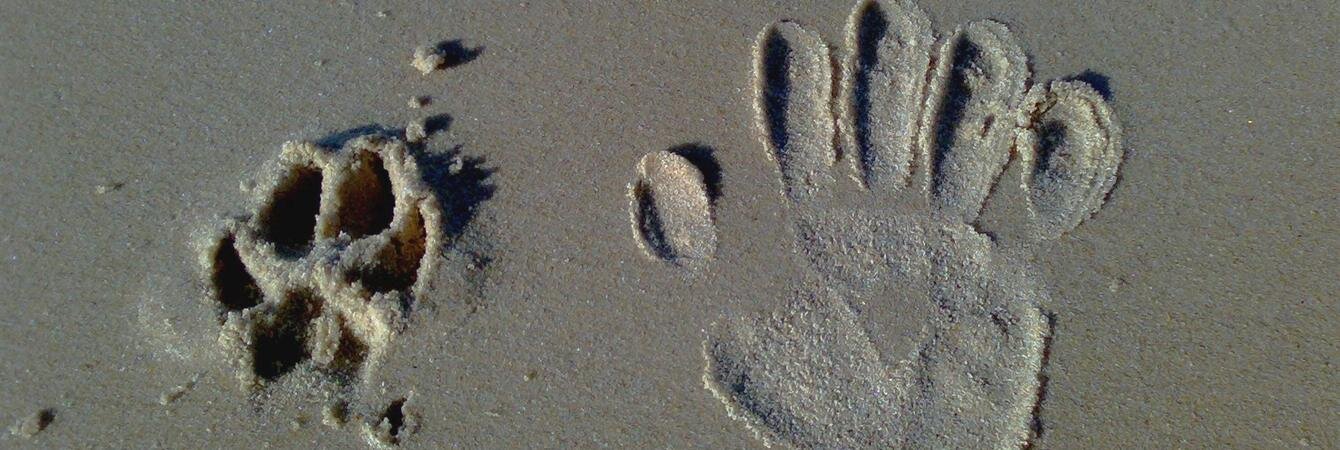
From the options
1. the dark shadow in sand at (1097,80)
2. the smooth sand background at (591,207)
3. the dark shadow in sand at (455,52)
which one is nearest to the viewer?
the smooth sand background at (591,207)

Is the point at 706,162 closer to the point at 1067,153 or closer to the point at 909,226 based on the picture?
the point at 909,226

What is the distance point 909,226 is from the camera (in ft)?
5.85

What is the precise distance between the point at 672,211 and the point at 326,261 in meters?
0.68

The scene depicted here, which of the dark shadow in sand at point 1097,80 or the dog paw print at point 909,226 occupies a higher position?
the dark shadow in sand at point 1097,80

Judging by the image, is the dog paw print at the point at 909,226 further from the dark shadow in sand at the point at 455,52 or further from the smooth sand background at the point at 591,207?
the dark shadow in sand at the point at 455,52

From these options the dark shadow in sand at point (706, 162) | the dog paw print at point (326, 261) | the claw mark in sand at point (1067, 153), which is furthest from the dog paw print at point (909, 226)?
the dog paw print at point (326, 261)

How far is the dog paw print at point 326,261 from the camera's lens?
5.45ft

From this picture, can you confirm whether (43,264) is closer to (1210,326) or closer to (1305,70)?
(1210,326)

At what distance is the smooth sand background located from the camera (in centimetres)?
162

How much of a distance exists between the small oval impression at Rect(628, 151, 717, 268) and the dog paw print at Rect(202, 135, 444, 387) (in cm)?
41

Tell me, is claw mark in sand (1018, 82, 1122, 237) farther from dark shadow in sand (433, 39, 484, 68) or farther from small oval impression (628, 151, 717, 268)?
dark shadow in sand (433, 39, 484, 68)

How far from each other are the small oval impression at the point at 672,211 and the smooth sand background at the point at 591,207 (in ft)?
0.11

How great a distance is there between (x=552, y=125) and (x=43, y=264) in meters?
1.10

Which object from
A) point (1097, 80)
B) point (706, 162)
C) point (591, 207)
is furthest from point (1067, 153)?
point (591, 207)
